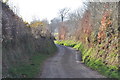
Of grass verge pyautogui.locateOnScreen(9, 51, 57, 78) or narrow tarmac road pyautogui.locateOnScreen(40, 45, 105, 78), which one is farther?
narrow tarmac road pyautogui.locateOnScreen(40, 45, 105, 78)

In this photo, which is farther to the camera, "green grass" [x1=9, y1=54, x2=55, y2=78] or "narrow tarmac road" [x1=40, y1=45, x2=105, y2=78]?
"narrow tarmac road" [x1=40, y1=45, x2=105, y2=78]

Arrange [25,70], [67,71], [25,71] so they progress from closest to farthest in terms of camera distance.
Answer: [25,71] < [25,70] < [67,71]

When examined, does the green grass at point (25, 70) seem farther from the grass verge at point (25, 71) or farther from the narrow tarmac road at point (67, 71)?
the narrow tarmac road at point (67, 71)

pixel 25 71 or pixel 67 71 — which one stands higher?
pixel 25 71

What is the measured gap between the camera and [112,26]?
19094mm

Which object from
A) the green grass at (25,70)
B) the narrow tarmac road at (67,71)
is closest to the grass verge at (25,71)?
the green grass at (25,70)

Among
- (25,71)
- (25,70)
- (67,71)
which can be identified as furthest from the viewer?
(67,71)

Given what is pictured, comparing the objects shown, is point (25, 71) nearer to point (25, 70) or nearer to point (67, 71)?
point (25, 70)

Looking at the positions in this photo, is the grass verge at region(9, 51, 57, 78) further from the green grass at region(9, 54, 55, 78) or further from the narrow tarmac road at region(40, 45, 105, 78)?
the narrow tarmac road at region(40, 45, 105, 78)

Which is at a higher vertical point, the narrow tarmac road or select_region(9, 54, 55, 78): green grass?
select_region(9, 54, 55, 78): green grass

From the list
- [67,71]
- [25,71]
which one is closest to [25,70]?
[25,71]

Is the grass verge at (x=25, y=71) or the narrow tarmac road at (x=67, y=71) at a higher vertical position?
the grass verge at (x=25, y=71)

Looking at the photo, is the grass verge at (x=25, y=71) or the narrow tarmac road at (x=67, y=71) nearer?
the grass verge at (x=25, y=71)

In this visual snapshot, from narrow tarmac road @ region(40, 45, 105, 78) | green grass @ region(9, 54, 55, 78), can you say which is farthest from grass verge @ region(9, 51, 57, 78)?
narrow tarmac road @ region(40, 45, 105, 78)
